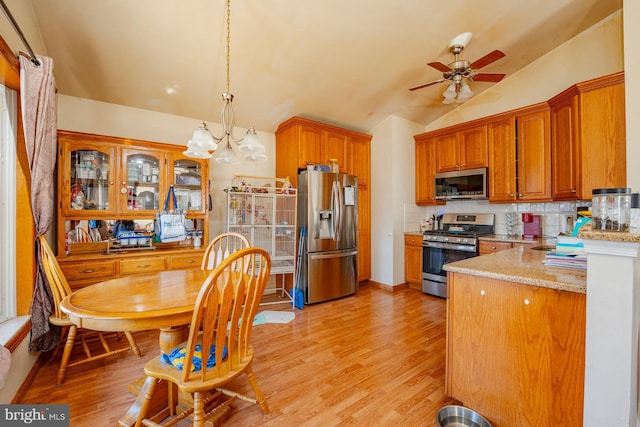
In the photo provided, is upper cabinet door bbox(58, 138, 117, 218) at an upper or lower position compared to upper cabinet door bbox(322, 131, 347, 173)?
lower

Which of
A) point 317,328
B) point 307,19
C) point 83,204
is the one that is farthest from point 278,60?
point 317,328

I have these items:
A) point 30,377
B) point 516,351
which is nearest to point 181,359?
point 30,377

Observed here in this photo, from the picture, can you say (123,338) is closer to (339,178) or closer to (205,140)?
(205,140)

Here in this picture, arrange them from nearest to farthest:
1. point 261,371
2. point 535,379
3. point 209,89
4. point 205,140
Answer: point 535,379 < point 205,140 < point 261,371 < point 209,89

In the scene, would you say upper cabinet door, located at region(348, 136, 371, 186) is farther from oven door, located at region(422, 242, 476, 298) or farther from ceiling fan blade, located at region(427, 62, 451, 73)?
ceiling fan blade, located at region(427, 62, 451, 73)

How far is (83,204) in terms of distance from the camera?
2697 millimetres

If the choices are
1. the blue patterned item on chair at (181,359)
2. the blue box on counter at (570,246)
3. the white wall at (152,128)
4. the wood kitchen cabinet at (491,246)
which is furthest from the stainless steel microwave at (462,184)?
the blue patterned item on chair at (181,359)

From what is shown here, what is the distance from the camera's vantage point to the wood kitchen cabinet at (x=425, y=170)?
4.27m

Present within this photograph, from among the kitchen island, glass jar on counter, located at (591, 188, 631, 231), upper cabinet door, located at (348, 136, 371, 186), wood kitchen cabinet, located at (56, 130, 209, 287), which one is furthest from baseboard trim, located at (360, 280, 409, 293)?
glass jar on counter, located at (591, 188, 631, 231)

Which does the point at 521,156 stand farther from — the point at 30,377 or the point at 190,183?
the point at 30,377

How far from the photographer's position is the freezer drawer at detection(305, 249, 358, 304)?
11.7ft

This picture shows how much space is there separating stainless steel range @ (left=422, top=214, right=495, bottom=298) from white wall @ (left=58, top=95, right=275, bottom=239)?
2.58 metres

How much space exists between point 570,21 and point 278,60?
310 centimetres

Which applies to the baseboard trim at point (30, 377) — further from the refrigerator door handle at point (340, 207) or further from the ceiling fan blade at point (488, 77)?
the ceiling fan blade at point (488, 77)
